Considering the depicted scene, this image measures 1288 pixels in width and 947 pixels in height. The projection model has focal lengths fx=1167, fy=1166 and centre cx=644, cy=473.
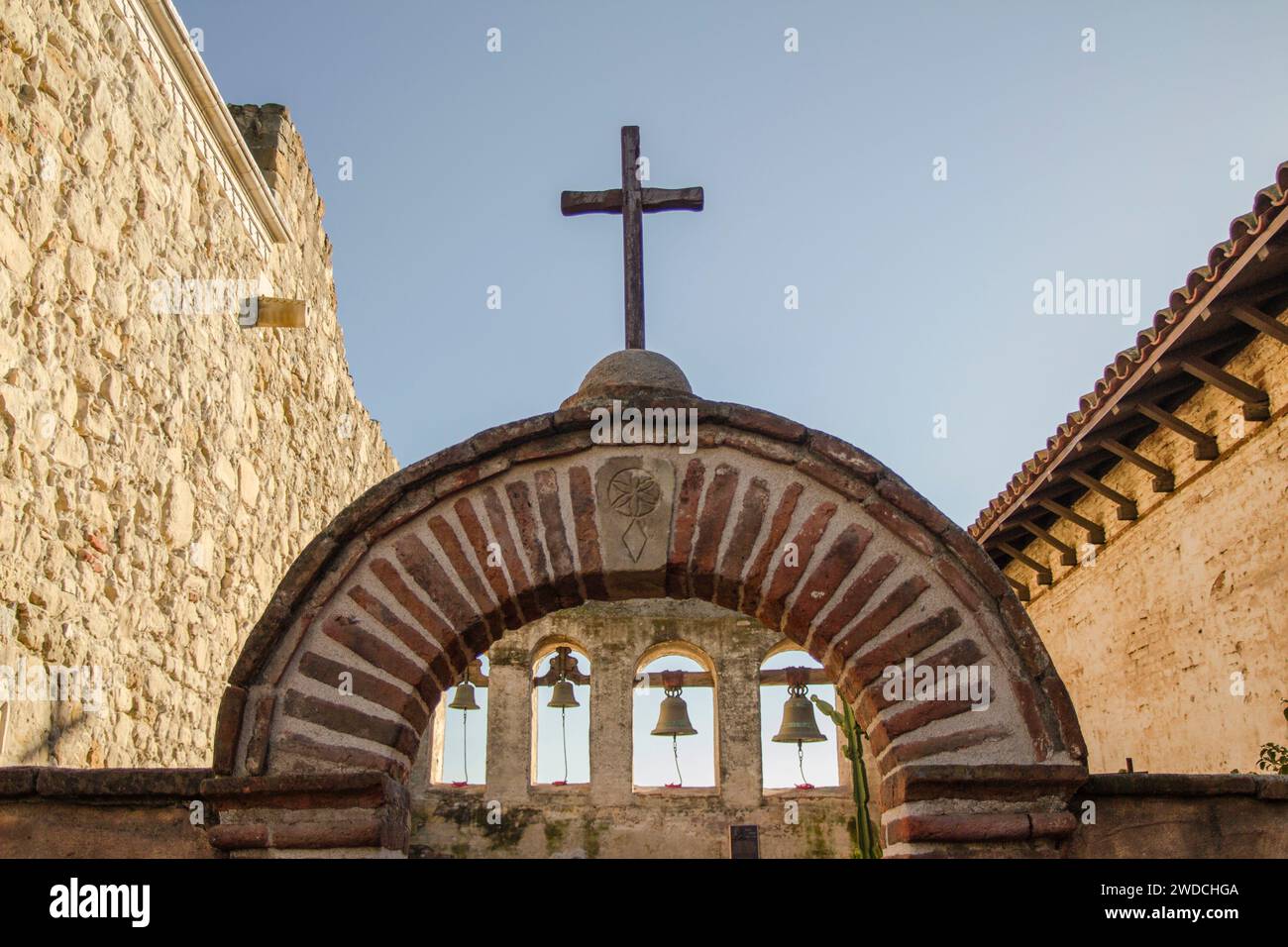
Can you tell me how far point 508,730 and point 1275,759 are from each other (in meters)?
6.54

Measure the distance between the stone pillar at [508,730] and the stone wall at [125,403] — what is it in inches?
175

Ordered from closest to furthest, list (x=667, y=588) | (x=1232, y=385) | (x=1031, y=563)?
(x=667, y=588), (x=1232, y=385), (x=1031, y=563)

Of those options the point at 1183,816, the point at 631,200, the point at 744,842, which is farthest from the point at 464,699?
the point at 1183,816

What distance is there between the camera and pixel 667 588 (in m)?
3.28

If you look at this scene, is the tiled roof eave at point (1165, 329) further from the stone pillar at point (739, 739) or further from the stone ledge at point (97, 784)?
the stone ledge at point (97, 784)

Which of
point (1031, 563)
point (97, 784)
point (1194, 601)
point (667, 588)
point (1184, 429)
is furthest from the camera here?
point (1031, 563)

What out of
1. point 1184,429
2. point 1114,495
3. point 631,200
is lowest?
point 1114,495

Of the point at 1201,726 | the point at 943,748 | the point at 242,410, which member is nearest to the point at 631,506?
the point at 943,748

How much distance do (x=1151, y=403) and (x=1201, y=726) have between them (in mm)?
2041

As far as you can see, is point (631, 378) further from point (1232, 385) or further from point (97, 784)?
point (1232, 385)

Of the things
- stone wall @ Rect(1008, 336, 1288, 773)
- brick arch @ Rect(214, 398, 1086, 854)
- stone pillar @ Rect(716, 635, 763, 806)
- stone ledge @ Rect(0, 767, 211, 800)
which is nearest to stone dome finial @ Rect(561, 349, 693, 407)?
brick arch @ Rect(214, 398, 1086, 854)

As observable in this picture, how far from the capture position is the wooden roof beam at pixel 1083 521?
8375 millimetres

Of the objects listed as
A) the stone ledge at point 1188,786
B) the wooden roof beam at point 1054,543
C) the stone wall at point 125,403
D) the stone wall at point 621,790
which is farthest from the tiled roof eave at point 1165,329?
the stone wall at point 125,403

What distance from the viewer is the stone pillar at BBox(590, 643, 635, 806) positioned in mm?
10398
